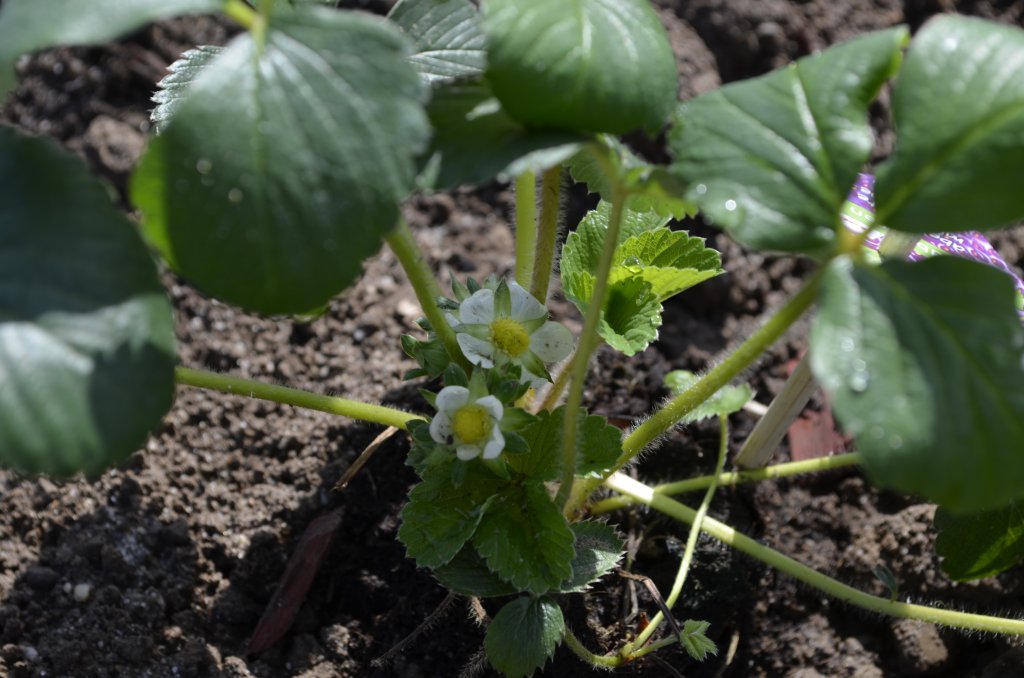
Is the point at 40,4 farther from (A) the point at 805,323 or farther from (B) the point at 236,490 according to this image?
(A) the point at 805,323

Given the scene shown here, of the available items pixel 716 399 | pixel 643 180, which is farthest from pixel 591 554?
pixel 643 180

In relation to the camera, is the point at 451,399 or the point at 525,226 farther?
the point at 525,226

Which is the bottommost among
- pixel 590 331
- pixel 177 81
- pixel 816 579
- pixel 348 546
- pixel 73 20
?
pixel 348 546

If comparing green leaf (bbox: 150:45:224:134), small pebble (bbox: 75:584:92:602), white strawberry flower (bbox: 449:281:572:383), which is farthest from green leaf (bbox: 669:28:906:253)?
small pebble (bbox: 75:584:92:602)

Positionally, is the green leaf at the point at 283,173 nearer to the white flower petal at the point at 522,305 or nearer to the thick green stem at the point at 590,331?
the thick green stem at the point at 590,331

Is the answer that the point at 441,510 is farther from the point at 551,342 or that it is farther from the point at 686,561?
the point at 686,561

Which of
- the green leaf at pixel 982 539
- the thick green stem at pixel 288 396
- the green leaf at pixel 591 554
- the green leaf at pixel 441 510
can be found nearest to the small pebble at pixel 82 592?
the thick green stem at pixel 288 396

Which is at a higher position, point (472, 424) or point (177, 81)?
point (177, 81)

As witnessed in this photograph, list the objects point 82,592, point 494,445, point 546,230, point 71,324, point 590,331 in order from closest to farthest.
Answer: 1. point 71,324
2. point 590,331
3. point 494,445
4. point 546,230
5. point 82,592
